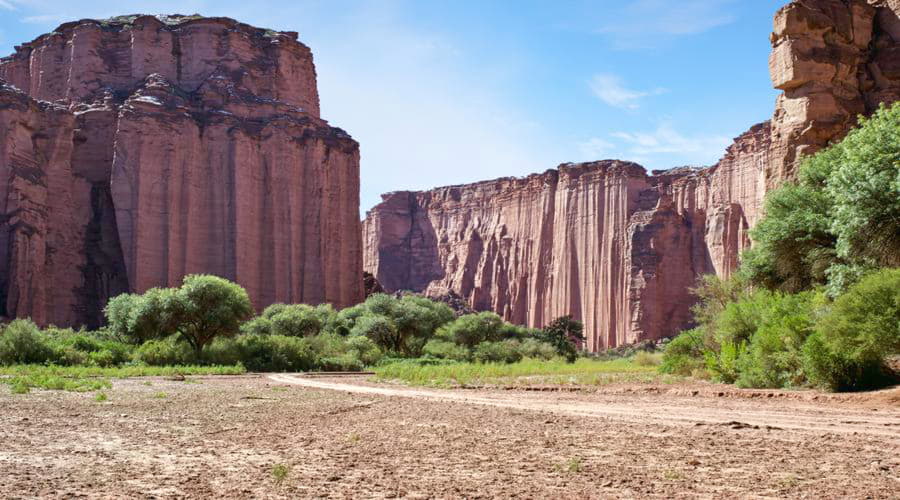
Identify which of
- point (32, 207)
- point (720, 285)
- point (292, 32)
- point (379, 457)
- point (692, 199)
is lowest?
point (379, 457)

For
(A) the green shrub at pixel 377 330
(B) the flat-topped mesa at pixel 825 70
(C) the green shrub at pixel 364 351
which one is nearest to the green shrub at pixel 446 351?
(A) the green shrub at pixel 377 330

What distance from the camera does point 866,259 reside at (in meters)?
18.5

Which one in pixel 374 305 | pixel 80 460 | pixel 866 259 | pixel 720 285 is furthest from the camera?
pixel 374 305

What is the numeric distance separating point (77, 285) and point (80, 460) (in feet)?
205

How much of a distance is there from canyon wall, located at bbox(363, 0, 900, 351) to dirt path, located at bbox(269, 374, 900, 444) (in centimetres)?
3676

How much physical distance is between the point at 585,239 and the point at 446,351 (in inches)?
1885

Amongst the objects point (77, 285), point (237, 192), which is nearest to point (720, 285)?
point (237, 192)

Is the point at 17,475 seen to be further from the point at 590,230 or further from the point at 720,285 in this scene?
the point at 590,230

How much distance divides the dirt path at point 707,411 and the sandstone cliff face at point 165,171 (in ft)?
166

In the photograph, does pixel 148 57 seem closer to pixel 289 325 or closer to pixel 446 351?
pixel 289 325

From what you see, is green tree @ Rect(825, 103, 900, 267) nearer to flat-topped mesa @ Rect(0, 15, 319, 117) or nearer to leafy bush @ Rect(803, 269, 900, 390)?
leafy bush @ Rect(803, 269, 900, 390)

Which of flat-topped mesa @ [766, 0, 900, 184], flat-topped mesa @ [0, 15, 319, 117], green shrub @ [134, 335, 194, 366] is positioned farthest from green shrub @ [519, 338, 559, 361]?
flat-topped mesa @ [0, 15, 319, 117]

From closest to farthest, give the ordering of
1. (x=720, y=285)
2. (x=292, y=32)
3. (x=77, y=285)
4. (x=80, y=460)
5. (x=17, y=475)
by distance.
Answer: (x=17, y=475) → (x=80, y=460) → (x=720, y=285) → (x=77, y=285) → (x=292, y=32)

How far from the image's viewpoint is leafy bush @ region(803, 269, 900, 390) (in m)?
15.0
